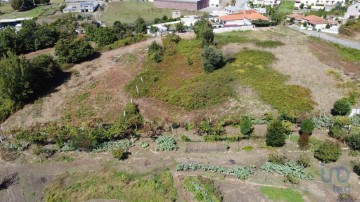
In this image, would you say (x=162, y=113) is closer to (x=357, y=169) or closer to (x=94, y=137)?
(x=94, y=137)

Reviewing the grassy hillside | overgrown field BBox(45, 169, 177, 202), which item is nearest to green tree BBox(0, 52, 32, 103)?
overgrown field BBox(45, 169, 177, 202)

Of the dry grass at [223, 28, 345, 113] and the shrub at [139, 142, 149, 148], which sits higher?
the dry grass at [223, 28, 345, 113]

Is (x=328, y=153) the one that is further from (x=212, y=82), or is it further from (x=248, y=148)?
(x=212, y=82)

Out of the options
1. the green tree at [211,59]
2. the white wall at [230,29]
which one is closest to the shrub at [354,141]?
the green tree at [211,59]

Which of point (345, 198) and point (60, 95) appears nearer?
point (345, 198)

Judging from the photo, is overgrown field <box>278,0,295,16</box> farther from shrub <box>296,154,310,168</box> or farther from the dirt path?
shrub <box>296,154,310,168</box>

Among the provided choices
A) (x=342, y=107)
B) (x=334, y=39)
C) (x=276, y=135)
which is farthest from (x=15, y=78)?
(x=334, y=39)
